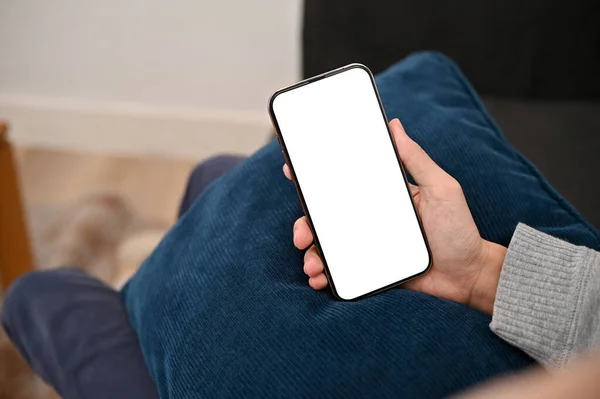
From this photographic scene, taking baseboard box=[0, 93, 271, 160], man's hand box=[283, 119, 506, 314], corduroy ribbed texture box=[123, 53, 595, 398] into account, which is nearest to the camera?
corduroy ribbed texture box=[123, 53, 595, 398]

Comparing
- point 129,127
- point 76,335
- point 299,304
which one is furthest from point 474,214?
point 129,127

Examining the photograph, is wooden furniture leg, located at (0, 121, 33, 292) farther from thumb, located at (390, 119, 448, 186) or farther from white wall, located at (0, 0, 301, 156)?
thumb, located at (390, 119, 448, 186)

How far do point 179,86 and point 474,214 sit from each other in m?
1.23

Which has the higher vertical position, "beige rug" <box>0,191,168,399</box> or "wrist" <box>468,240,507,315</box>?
"wrist" <box>468,240,507,315</box>

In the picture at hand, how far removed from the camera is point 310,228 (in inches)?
24.5

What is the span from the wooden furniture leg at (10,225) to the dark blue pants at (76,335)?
0.49 metres

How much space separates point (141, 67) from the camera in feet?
5.65

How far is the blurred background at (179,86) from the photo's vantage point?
121 centimetres

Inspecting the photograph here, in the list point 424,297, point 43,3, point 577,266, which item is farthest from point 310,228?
point 43,3

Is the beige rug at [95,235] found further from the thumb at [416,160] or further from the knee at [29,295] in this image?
the thumb at [416,160]

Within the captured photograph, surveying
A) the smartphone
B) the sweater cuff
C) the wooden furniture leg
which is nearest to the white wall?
the wooden furniture leg

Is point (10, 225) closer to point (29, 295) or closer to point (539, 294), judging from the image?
point (29, 295)

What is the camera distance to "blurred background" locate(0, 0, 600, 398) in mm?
1215

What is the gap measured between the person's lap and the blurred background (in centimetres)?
37
